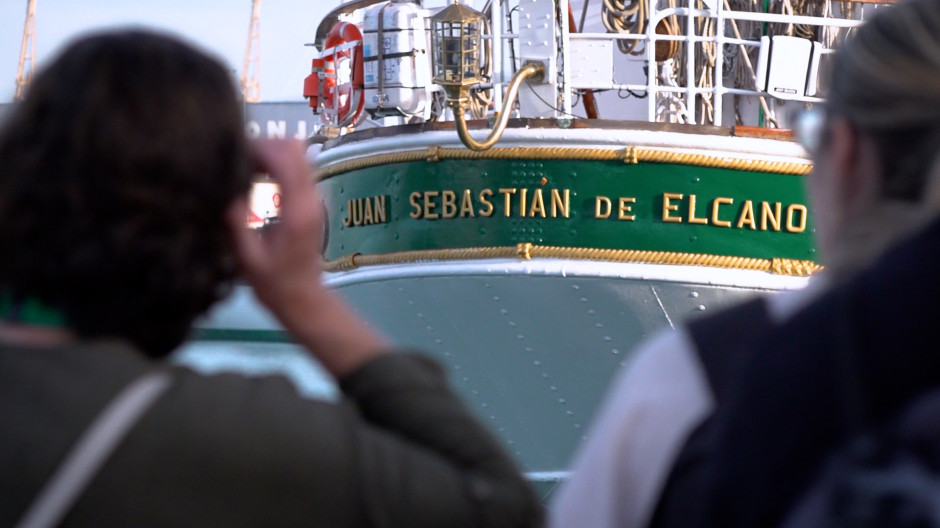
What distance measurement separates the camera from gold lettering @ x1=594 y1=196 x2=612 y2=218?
6.20 m

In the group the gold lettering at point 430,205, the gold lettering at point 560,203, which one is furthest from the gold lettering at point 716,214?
the gold lettering at point 430,205

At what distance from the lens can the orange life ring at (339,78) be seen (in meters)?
7.74

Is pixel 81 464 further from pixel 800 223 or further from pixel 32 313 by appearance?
pixel 800 223

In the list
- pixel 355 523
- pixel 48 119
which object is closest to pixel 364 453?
pixel 355 523

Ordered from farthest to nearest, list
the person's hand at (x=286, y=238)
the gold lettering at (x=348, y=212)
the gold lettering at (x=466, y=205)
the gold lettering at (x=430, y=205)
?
the gold lettering at (x=348, y=212) < the gold lettering at (x=430, y=205) < the gold lettering at (x=466, y=205) < the person's hand at (x=286, y=238)

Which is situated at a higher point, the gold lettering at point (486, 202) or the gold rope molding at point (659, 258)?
the gold lettering at point (486, 202)

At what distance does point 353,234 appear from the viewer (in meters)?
7.20

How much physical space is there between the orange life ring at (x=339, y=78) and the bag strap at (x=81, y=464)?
667 centimetres

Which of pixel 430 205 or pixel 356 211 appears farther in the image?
pixel 356 211

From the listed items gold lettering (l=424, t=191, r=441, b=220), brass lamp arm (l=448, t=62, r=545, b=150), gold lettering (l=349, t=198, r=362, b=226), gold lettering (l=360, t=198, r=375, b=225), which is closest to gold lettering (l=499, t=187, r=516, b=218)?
brass lamp arm (l=448, t=62, r=545, b=150)

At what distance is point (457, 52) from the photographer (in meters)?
6.08

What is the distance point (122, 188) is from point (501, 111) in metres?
5.05

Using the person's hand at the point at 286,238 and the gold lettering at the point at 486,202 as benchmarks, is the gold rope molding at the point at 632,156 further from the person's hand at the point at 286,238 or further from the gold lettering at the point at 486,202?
the person's hand at the point at 286,238

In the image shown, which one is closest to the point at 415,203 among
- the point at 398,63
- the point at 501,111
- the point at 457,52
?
the point at 501,111
